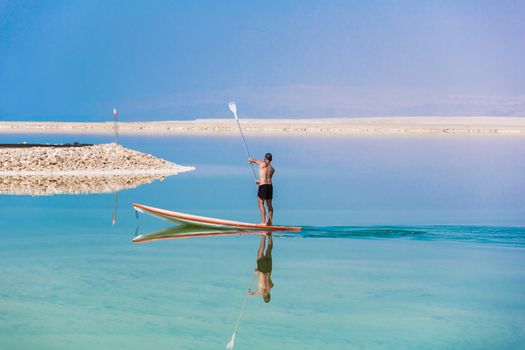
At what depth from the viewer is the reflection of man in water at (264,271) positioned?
11492 mm

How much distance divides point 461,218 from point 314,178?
40.5ft

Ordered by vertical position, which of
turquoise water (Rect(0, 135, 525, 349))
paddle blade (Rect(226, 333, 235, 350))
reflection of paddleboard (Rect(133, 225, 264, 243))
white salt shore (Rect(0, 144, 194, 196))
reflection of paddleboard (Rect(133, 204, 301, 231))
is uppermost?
white salt shore (Rect(0, 144, 194, 196))

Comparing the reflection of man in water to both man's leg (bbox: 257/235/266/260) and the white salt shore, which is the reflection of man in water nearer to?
man's leg (bbox: 257/235/266/260)

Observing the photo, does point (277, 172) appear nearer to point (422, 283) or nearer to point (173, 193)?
point (173, 193)

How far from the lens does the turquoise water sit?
9555 mm

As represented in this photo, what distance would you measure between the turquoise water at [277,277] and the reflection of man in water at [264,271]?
13 cm

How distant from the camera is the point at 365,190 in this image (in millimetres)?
27469

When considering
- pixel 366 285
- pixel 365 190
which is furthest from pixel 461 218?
pixel 366 285

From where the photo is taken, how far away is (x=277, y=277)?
41.2ft

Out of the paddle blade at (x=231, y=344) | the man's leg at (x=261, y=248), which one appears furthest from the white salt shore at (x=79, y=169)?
the paddle blade at (x=231, y=344)

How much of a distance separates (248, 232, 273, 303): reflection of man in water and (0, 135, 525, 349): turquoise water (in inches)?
5.1

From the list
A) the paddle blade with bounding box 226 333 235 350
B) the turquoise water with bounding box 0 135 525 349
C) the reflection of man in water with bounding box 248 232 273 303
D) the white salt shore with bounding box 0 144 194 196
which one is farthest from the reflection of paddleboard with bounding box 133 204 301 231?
the white salt shore with bounding box 0 144 194 196

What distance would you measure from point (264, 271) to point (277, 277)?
0.49 meters

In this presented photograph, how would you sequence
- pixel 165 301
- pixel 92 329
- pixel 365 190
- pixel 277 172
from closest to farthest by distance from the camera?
pixel 92 329
pixel 165 301
pixel 365 190
pixel 277 172
